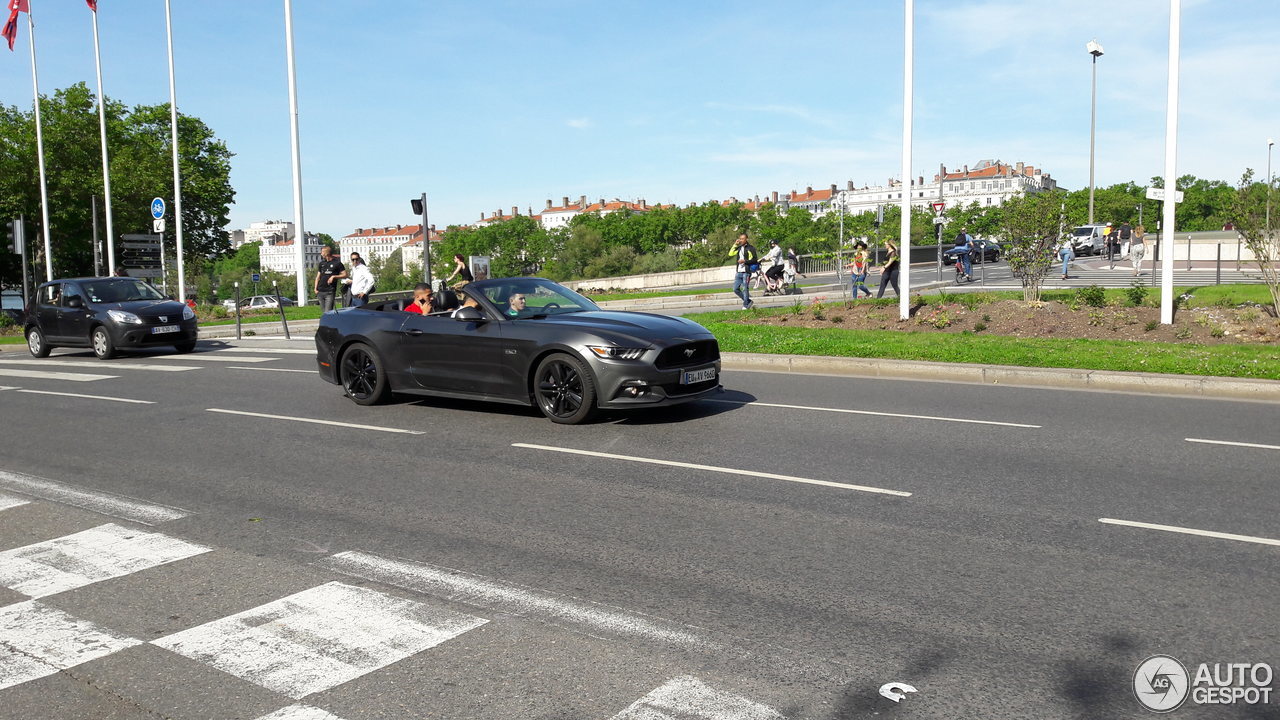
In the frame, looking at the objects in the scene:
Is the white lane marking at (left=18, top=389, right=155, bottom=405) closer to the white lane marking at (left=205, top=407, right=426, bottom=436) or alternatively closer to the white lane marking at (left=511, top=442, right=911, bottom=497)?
the white lane marking at (left=205, top=407, right=426, bottom=436)

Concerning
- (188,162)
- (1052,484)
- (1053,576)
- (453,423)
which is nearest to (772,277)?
(453,423)

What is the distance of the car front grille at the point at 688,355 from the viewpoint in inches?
363

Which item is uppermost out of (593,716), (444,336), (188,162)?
(188,162)

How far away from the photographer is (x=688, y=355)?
947cm

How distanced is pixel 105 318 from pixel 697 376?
13974 millimetres

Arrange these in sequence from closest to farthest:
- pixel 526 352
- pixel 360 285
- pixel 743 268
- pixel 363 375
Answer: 1. pixel 526 352
2. pixel 363 375
3. pixel 360 285
4. pixel 743 268

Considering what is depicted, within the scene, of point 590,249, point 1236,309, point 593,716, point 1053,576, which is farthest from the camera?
point 590,249

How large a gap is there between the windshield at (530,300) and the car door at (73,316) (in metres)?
12.4

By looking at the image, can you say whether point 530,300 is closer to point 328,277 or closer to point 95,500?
point 95,500

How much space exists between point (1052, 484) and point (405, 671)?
4.81 m

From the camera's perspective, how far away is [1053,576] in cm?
484

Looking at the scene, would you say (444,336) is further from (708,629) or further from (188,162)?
(188,162)

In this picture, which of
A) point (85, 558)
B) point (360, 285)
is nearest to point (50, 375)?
point (360, 285)

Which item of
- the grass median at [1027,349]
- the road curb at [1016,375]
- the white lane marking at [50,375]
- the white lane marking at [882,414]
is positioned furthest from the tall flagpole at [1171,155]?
the white lane marking at [50,375]
